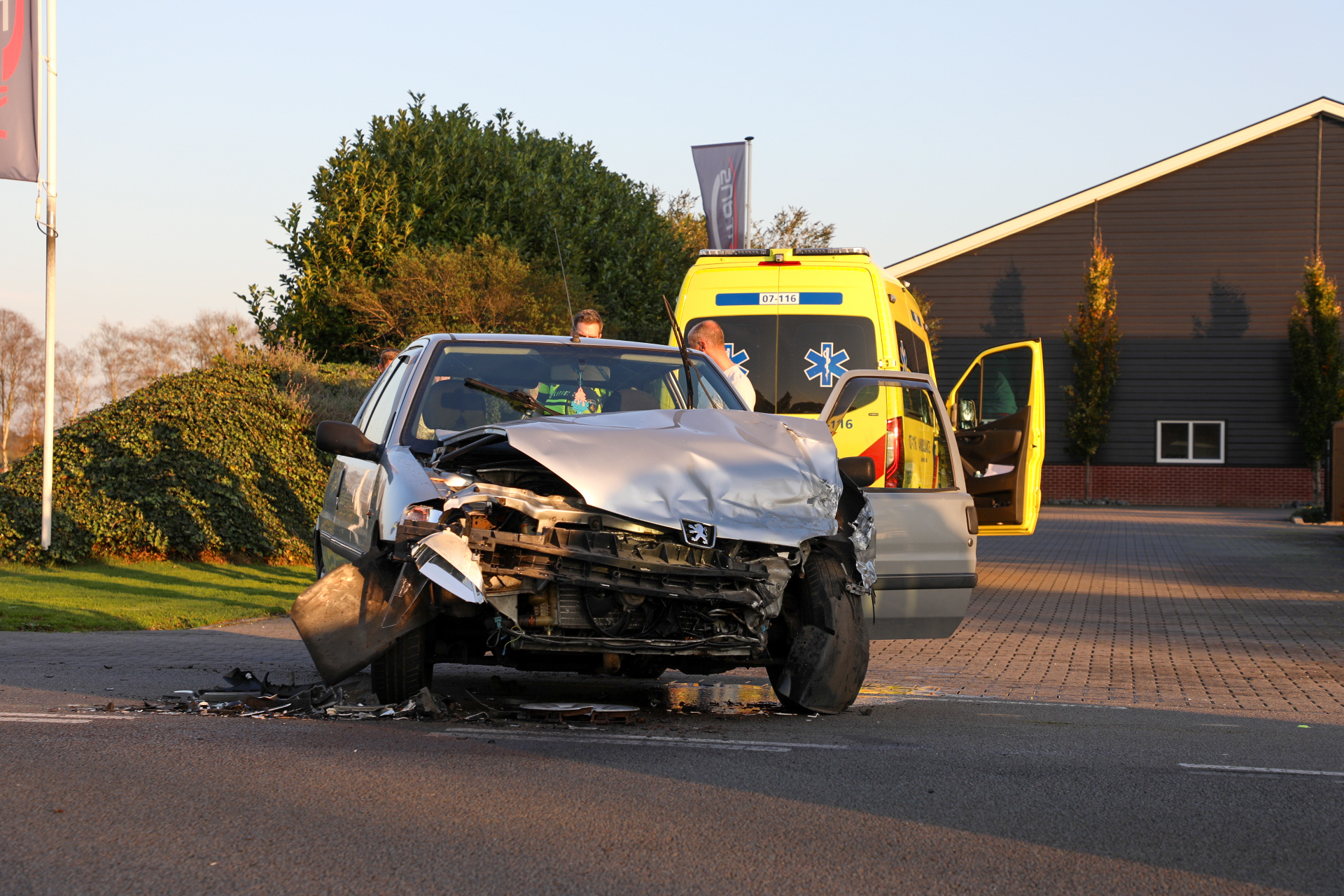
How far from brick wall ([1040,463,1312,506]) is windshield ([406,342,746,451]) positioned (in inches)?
1269

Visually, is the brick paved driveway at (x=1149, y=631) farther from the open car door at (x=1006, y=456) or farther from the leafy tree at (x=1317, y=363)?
the leafy tree at (x=1317, y=363)

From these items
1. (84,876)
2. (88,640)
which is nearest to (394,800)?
(84,876)

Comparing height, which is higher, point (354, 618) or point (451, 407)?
point (451, 407)

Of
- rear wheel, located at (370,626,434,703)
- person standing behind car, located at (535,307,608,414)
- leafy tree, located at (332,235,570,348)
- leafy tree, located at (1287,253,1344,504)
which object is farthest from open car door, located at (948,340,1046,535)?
leafy tree, located at (1287,253,1344,504)

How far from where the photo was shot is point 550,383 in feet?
23.1

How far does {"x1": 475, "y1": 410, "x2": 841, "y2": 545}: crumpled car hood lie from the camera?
5.46 meters

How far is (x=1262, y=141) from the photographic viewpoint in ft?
124

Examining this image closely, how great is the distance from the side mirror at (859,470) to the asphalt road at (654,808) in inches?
43.3

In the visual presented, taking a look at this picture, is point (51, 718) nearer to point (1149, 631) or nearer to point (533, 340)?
point (533, 340)

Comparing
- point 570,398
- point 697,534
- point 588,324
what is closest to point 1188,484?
point 588,324

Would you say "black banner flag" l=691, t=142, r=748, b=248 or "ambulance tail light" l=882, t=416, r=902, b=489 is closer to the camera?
"ambulance tail light" l=882, t=416, r=902, b=489

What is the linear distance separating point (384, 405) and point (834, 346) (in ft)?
17.2

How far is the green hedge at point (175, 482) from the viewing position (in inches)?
571

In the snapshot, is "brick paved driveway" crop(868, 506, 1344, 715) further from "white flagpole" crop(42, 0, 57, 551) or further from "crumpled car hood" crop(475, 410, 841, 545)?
"white flagpole" crop(42, 0, 57, 551)
